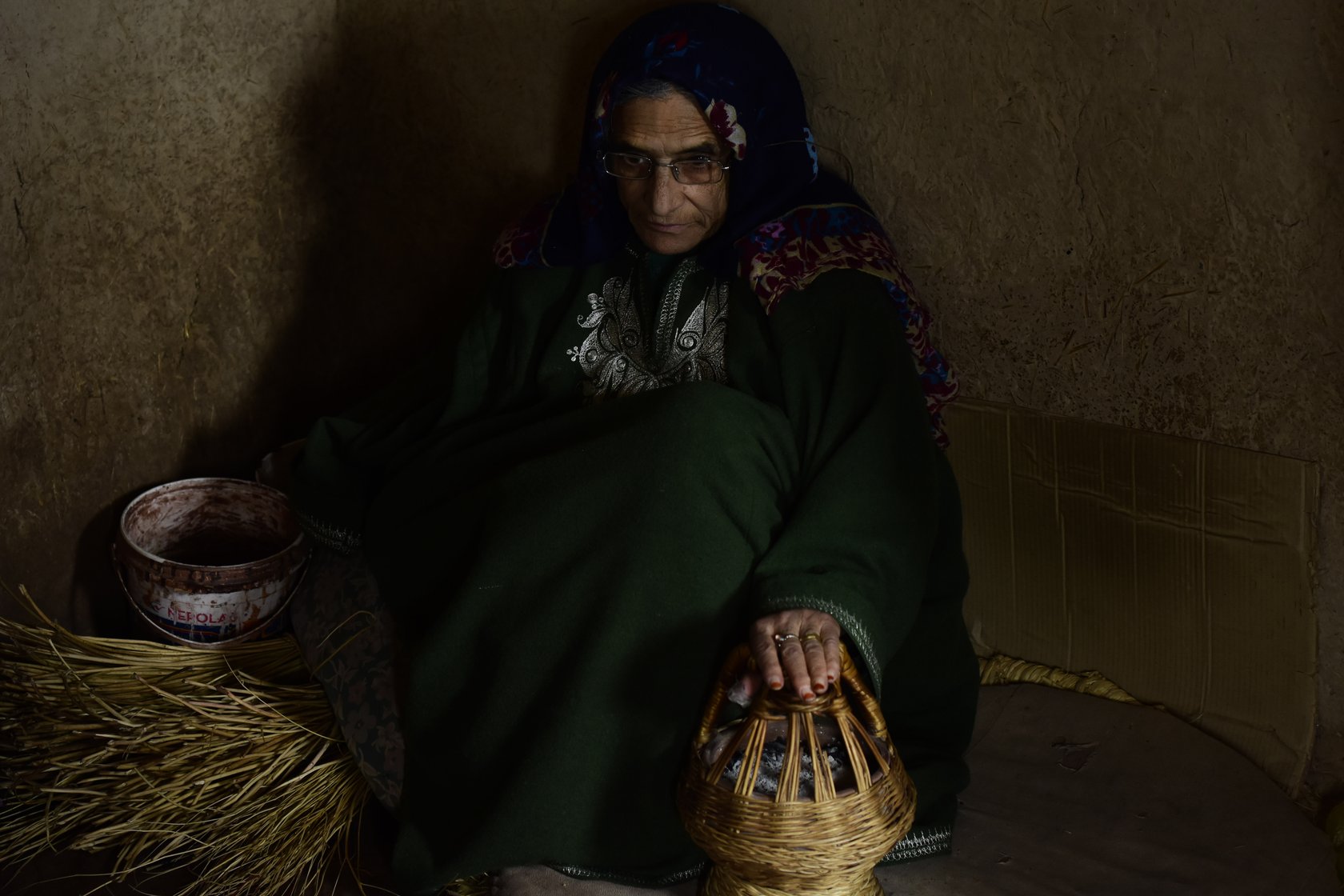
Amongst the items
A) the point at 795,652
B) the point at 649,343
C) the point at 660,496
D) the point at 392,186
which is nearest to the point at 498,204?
the point at 392,186

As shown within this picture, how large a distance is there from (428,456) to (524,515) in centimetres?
43

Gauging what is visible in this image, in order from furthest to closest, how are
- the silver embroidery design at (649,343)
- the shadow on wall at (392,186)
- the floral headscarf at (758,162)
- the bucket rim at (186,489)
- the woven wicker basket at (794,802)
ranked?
1. the shadow on wall at (392,186)
2. the bucket rim at (186,489)
3. the silver embroidery design at (649,343)
4. the floral headscarf at (758,162)
5. the woven wicker basket at (794,802)

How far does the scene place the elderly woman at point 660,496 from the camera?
1745 mm

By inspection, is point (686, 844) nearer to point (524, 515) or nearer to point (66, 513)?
point (524, 515)

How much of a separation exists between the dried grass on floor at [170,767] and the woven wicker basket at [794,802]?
31.3 inches

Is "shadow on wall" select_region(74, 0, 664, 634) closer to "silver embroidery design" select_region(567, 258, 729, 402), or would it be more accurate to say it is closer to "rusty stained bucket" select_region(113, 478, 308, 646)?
"rusty stained bucket" select_region(113, 478, 308, 646)

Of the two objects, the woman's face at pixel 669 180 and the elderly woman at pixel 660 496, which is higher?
the woman's face at pixel 669 180

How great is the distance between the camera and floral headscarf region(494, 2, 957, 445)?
196cm

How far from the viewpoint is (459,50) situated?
8.68 feet

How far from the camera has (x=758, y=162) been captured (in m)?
2.02

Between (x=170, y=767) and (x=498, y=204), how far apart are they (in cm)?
130

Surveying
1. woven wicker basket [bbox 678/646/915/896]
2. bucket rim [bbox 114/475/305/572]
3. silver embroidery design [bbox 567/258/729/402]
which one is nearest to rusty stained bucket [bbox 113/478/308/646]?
bucket rim [bbox 114/475/305/572]

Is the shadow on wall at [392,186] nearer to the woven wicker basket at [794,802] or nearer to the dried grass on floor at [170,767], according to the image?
the dried grass on floor at [170,767]

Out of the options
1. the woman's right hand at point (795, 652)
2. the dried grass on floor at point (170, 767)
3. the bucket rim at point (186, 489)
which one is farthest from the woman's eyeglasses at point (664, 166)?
the dried grass on floor at point (170, 767)
